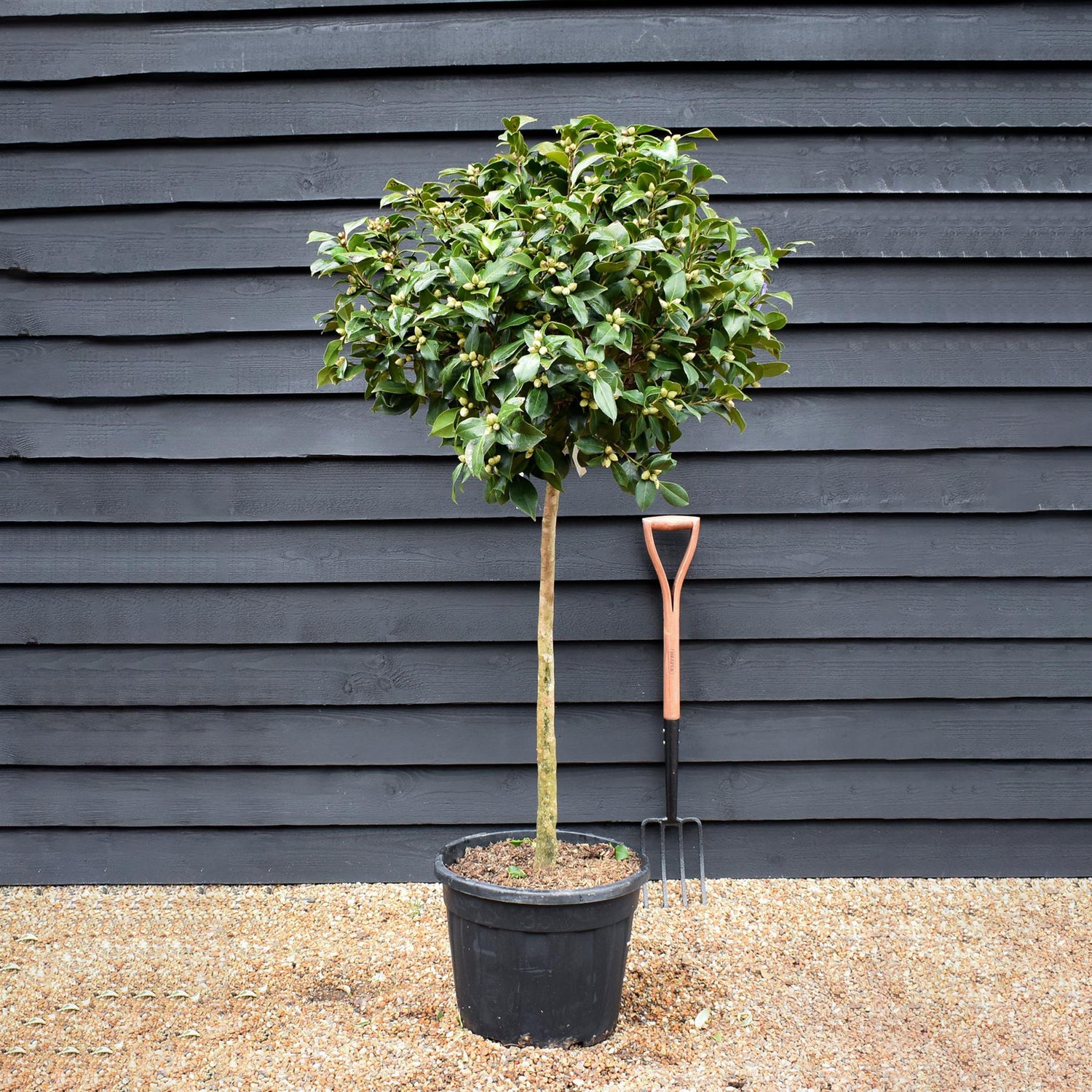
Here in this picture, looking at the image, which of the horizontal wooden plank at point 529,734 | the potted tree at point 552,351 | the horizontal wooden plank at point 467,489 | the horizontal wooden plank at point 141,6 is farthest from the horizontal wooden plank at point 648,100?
the horizontal wooden plank at point 529,734

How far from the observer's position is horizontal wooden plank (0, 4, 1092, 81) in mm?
2475

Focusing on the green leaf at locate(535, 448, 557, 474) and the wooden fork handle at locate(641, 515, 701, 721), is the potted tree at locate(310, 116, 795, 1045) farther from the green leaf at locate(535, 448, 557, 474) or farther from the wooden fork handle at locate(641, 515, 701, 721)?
the wooden fork handle at locate(641, 515, 701, 721)

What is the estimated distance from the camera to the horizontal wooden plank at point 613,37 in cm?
247

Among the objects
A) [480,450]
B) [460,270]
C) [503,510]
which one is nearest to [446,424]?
[480,450]

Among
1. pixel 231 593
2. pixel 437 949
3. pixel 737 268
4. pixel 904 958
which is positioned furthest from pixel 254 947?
pixel 737 268

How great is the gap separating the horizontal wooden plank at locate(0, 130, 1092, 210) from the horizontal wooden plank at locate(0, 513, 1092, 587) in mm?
935

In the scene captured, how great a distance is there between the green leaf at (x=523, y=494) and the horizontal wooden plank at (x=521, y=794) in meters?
1.18

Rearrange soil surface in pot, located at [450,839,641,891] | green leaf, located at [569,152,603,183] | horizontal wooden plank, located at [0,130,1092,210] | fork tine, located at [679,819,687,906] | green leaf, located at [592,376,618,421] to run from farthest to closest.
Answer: horizontal wooden plank, located at [0,130,1092,210] → fork tine, located at [679,819,687,906] → soil surface in pot, located at [450,839,641,891] → green leaf, located at [569,152,603,183] → green leaf, located at [592,376,618,421]

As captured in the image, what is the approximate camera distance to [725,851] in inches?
102

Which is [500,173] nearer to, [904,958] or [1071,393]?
[1071,393]

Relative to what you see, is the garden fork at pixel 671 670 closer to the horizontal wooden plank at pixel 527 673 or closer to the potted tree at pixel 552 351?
the horizontal wooden plank at pixel 527 673

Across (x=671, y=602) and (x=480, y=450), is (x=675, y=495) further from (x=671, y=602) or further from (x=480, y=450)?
(x=671, y=602)

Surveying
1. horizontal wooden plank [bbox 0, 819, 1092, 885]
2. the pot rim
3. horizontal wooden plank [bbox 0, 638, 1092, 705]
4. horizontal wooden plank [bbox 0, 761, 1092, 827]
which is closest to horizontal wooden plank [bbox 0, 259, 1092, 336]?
horizontal wooden plank [bbox 0, 638, 1092, 705]

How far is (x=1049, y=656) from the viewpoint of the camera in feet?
8.42
